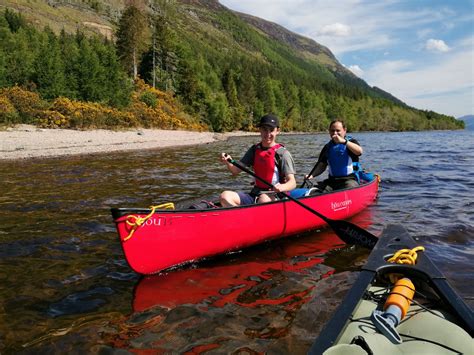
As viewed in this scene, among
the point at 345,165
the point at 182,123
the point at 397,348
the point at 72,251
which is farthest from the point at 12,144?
Result: the point at 182,123

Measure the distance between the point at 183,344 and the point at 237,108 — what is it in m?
62.2

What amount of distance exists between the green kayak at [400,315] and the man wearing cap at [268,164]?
2671mm

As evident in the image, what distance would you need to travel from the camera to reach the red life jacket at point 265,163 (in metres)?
6.16

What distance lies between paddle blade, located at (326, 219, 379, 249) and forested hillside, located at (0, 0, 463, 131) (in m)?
23.8

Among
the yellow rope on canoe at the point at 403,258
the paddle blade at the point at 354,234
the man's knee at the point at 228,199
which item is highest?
the yellow rope on canoe at the point at 403,258

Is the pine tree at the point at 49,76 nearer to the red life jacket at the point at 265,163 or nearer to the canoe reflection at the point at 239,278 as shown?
the red life jacket at the point at 265,163

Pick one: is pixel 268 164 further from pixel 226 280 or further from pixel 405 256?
pixel 405 256

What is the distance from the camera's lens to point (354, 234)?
17.6 ft

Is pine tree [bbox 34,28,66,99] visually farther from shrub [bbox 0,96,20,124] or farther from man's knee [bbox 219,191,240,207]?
man's knee [bbox 219,191,240,207]

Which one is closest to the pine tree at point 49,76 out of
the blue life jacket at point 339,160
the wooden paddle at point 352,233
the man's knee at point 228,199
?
the blue life jacket at point 339,160

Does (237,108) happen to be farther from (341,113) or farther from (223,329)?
(223,329)

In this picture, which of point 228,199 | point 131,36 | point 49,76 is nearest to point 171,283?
point 228,199

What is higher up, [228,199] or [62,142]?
[228,199]

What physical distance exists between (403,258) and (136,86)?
44.8 m
